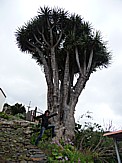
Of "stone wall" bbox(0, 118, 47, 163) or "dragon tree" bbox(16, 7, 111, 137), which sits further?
"dragon tree" bbox(16, 7, 111, 137)

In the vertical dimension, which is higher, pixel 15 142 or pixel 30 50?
pixel 30 50

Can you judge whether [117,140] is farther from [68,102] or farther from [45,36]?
[45,36]

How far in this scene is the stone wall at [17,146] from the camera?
536 centimetres

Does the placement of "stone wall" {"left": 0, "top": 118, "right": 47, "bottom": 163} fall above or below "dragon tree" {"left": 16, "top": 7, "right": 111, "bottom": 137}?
below

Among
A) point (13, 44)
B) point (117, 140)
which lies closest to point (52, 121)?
point (117, 140)

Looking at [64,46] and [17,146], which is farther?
[64,46]

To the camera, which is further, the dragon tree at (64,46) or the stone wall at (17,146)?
the dragon tree at (64,46)

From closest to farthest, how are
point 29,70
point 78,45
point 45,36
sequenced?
point 78,45
point 45,36
point 29,70

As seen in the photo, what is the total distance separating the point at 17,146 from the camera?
6.23 meters

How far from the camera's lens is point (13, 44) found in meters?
13.6

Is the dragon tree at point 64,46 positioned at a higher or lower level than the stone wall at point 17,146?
higher

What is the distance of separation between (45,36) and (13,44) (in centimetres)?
239

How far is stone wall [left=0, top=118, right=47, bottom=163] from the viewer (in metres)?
5.36

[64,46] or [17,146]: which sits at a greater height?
[64,46]
